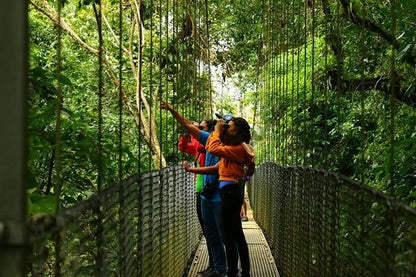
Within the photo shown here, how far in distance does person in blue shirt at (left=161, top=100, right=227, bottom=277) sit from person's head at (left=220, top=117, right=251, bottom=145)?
0.30 metres

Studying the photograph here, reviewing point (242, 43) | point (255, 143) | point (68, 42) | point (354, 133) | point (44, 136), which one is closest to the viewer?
point (44, 136)

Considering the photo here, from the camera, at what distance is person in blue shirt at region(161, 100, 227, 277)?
3.63m

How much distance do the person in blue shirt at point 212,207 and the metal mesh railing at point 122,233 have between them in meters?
0.19

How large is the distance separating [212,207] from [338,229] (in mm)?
1609

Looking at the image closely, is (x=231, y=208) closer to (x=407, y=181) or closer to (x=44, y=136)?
(x=407, y=181)

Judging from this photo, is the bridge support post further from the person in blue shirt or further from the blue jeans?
the blue jeans

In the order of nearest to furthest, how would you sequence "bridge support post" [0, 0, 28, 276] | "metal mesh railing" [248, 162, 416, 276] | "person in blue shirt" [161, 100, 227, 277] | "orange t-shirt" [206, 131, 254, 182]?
"bridge support post" [0, 0, 28, 276] < "metal mesh railing" [248, 162, 416, 276] < "orange t-shirt" [206, 131, 254, 182] < "person in blue shirt" [161, 100, 227, 277]

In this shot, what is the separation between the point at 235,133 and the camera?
130 inches

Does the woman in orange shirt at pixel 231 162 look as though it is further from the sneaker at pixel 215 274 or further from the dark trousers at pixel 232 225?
the sneaker at pixel 215 274

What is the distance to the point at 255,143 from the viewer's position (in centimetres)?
1459

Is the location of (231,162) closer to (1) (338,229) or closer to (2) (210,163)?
(2) (210,163)

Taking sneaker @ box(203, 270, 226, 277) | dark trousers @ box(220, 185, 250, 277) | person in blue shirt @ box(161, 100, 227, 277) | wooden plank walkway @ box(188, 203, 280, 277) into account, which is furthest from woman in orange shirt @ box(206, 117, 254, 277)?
wooden plank walkway @ box(188, 203, 280, 277)

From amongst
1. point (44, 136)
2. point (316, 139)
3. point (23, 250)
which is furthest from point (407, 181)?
point (316, 139)

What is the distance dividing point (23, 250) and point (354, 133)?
5383 mm
